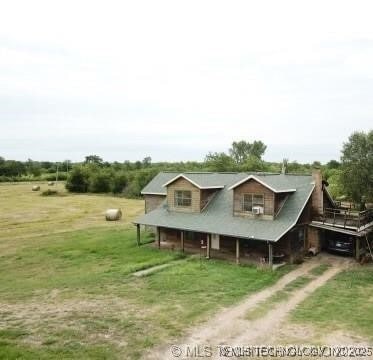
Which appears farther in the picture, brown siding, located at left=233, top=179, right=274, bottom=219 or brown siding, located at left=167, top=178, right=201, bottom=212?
brown siding, located at left=167, top=178, right=201, bottom=212

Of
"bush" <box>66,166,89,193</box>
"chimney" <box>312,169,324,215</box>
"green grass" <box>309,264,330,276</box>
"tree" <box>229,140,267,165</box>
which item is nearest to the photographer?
"green grass" <box>309,264,330,276</box>

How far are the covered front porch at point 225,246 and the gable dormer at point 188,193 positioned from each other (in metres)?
1.83

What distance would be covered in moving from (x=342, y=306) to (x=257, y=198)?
33.0ft

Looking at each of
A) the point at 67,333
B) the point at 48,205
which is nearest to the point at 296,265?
the point at 67,333

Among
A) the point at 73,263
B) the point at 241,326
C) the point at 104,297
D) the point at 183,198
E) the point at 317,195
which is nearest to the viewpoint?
the point at 241,326

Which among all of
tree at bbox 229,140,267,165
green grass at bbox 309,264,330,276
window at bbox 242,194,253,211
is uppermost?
tree at bbox 229,140,267,165

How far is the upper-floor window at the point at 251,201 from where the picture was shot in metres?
25.1

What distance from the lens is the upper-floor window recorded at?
25094 mm

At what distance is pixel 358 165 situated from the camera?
27.5 m

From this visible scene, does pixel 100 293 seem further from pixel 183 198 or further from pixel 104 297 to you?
pixel 183 198

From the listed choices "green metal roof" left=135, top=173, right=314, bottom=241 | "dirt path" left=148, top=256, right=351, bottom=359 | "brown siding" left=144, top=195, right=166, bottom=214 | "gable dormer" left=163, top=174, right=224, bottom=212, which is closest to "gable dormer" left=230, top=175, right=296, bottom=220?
"green metal roof" left=135, top=173, right=314, bottom=241

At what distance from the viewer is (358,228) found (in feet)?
77.6

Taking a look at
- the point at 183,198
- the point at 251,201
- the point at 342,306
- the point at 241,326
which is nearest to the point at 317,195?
the point at 251,201

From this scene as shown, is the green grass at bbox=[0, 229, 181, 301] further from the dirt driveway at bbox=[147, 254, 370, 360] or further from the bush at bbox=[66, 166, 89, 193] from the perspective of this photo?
the bush at bbox=[66, 166, 89, 193]
